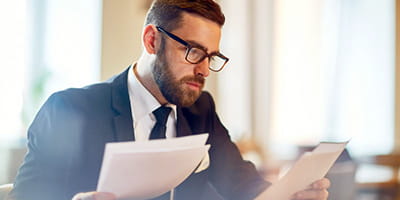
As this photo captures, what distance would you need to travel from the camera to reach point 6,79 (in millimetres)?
1373

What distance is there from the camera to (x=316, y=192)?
3.82 feet

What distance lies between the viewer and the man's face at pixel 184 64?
1.10m

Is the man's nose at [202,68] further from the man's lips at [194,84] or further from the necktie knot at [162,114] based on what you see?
the necktie knot at [162,114]

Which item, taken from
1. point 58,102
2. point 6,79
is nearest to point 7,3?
point 6,79

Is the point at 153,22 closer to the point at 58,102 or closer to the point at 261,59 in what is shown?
the point at 58,102

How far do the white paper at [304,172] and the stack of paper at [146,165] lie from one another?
20 cm

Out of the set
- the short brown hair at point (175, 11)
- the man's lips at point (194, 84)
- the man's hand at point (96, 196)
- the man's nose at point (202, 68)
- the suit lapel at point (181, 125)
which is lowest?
the man's hand at point (96, 196)

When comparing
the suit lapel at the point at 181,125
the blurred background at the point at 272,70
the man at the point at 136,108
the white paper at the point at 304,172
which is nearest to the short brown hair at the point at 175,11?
the man at the point at 136,108

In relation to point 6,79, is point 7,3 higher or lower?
higher

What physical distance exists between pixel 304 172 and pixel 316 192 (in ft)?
0.31

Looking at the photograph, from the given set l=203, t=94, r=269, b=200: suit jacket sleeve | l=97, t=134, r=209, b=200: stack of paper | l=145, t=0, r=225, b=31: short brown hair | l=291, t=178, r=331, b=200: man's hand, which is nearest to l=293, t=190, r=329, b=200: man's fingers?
l=291, t=178, r=331, b=200: man's hand

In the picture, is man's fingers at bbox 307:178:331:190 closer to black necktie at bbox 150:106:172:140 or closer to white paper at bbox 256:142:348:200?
white paper at bbox 256:142:348:200

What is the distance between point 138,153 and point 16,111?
0.67m

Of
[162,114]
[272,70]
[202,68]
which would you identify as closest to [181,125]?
[162,114]
